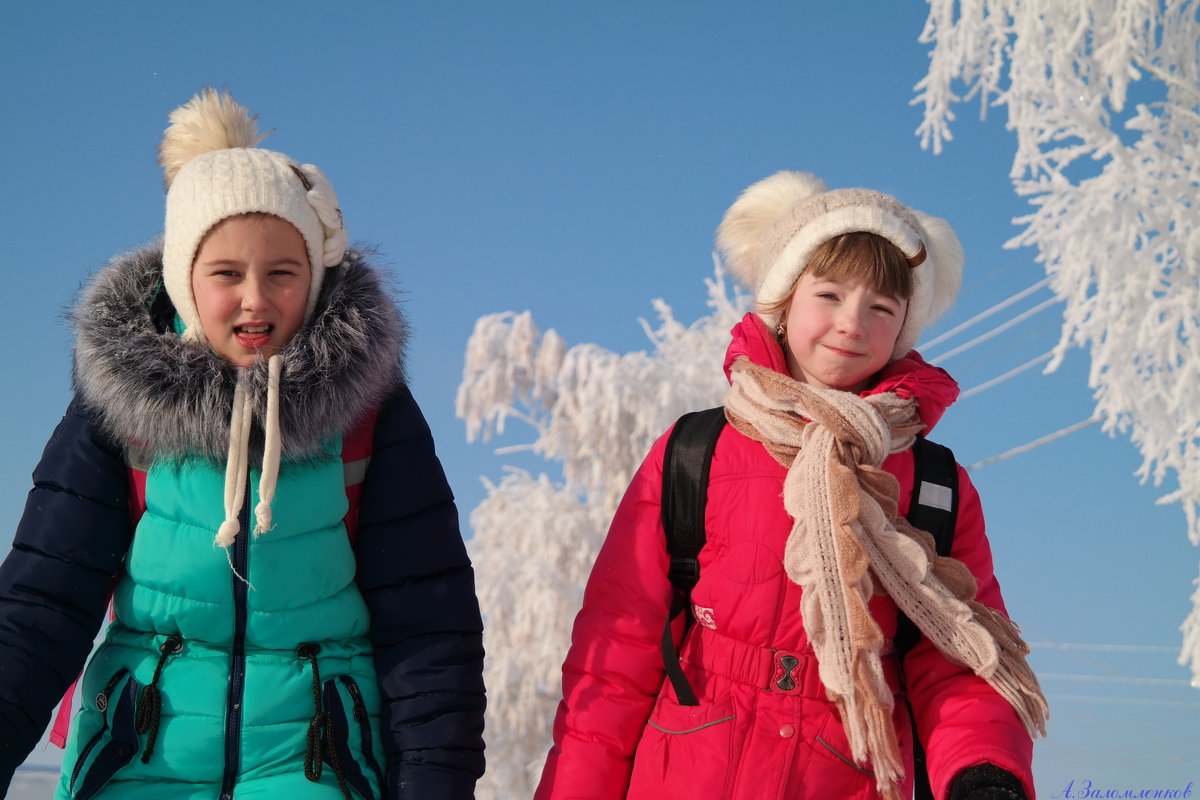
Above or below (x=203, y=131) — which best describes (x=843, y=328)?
below

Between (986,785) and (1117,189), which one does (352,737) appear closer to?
(986,785)

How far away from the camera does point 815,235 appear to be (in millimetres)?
3004

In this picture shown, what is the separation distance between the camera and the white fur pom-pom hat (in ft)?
9.82

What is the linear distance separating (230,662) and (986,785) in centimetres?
168

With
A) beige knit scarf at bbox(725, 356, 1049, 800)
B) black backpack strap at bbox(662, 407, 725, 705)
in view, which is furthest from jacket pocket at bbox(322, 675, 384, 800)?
beige knit scarf at bbox(725, 356, 1049, 800)

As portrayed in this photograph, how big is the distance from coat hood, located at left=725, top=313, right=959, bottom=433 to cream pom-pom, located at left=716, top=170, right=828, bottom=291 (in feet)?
0.73

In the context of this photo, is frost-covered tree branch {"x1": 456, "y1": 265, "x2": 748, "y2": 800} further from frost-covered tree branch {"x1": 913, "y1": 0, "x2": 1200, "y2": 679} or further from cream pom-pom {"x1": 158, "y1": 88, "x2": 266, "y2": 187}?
cream pom-pom {"x1": 158, "y1": 88, "x2": 266, "y2": 187}

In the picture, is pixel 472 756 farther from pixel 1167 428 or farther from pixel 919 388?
pixel 1167 428

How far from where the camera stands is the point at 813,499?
2.68 metres

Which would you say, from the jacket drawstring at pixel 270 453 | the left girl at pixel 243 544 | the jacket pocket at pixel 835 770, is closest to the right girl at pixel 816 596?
the jacket pocket at pixel 835 770

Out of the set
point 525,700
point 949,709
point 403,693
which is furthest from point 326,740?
point 525,700

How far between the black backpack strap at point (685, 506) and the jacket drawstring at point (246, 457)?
98 centimetres

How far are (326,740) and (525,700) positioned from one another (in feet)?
28.3

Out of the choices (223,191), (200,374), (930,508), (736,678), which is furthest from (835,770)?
(223,191)
